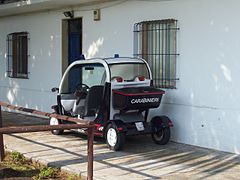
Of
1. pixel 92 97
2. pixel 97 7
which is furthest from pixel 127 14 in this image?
pixel 92 97

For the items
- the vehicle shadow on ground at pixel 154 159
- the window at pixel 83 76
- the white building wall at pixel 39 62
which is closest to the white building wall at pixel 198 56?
the vehicle shadow on ground at pixel 154 159

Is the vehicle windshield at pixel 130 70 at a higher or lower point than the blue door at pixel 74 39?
lower

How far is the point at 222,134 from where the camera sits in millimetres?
8125

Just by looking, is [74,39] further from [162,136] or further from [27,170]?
[27,170]

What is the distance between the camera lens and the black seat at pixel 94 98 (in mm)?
8328

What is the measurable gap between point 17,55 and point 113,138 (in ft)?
23.5

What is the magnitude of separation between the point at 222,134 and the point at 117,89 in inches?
80.3

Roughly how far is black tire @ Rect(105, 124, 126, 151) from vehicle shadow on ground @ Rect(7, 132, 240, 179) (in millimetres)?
111

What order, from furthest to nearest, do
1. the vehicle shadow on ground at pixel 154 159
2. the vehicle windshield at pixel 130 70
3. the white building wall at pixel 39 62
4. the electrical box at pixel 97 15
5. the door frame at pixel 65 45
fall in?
the white building wall at pixel 39 62 → the door frame at pixel 65 45 → the electrical box at pixel 97 15 → the vehicle windshield at pixel 130 70 → the vehicle shadow on ground at pixel 154 159

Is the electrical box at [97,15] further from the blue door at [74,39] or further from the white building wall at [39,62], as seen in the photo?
the white building wall at [39,62]

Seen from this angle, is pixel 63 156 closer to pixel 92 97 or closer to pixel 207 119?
pixel 92 97

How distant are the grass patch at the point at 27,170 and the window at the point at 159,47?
3.28m

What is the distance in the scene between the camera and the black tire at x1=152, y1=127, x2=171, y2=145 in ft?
28.0

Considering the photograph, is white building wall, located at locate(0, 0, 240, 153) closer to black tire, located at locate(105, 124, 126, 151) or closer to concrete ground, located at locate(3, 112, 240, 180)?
concrete ground, located at locate(3, 112, 240, 180)
